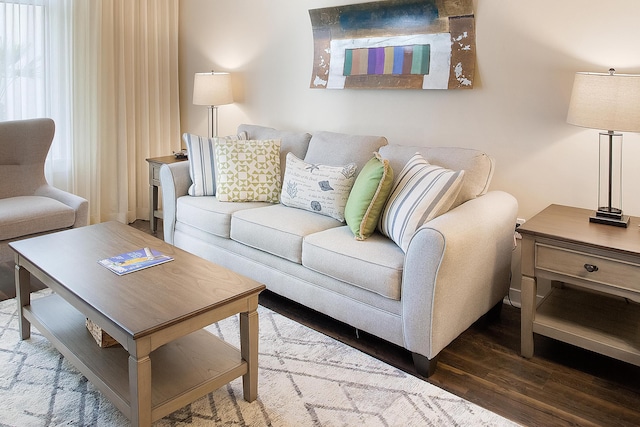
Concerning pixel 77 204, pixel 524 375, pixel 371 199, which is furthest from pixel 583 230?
pixel 77 204

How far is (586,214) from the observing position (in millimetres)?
2520

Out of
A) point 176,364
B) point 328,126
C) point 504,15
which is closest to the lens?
point 176,364

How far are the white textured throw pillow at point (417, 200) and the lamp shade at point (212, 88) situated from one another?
82.4 inches

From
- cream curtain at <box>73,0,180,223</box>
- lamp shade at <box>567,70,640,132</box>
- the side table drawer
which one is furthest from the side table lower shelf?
cream curtain at <box>73,0,180,223</box>

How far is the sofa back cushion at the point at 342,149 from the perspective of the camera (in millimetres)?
3100

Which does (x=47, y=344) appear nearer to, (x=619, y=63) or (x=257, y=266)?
(x=257, y=266)

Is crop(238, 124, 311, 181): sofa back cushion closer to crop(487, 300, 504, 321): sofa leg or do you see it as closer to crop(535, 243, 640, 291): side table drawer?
crop(487, 300, 504, 321): sofa leg

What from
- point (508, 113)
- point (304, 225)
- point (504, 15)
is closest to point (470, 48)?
point (504, 15)

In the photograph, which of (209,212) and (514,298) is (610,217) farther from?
(209,212)

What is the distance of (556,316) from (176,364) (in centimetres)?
169

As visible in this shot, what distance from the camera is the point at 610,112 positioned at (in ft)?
7.19

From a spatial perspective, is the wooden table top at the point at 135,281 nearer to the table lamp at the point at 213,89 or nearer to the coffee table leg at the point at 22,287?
the coffee table leg at the point at 22,287

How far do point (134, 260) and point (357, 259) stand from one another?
98cm

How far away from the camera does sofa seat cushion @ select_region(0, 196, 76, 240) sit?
9.91 ft
